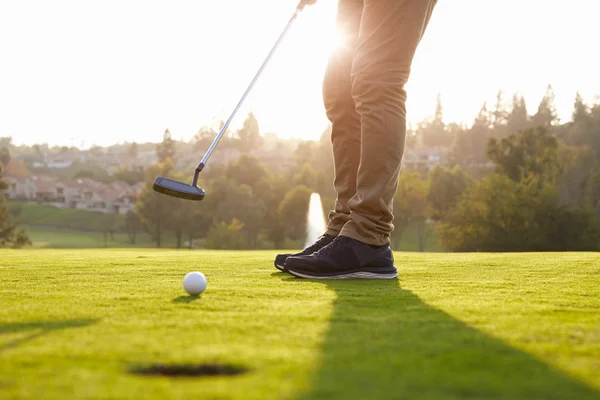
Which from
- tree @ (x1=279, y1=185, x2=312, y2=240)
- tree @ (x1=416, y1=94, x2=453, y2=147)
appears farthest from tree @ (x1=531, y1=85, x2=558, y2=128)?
tree @ (x1=279, y1=185, x2=312, y2=240)

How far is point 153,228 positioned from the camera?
66188 mm

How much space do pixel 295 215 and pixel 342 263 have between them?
2273 inches

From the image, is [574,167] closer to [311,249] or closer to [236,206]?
[236,206]

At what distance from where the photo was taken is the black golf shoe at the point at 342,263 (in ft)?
11.8

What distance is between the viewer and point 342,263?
3.62 meters

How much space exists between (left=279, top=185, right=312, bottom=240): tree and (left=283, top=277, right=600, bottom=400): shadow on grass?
59.2 metres

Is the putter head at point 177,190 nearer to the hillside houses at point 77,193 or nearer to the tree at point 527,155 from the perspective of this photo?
the tree at point 527,155

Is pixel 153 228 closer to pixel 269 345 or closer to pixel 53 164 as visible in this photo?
pixel 269 345

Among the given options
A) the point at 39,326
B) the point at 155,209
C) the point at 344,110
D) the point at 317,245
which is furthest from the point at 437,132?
the point at 39,326

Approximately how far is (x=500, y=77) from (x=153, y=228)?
71.9 m

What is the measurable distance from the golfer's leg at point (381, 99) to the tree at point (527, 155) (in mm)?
52535

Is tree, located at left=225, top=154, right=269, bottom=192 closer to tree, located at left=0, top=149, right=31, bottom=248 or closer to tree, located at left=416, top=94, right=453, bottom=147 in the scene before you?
tree, located at left=0, top=149, right=31, bottom=248

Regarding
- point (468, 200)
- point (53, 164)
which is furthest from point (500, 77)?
point (53, 164)

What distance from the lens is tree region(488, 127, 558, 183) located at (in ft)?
175
